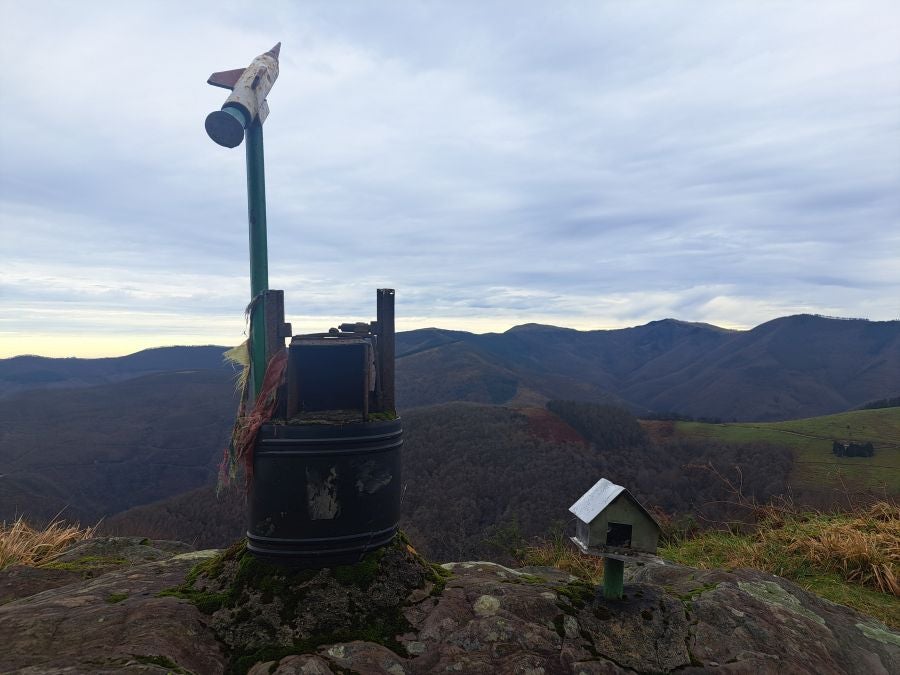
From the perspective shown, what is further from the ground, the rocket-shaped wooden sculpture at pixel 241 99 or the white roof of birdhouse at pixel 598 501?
the rocket-shaped wooden sculpture at pixel 241 99

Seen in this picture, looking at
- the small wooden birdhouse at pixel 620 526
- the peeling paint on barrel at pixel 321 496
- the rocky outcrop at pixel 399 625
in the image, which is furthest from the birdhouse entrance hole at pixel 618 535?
the peeling paint on barrel at pixel 321 496

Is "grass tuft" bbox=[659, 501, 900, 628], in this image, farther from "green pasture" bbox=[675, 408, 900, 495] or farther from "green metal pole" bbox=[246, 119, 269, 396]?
"green pasture" bbox=[675, 408, 900, 495]

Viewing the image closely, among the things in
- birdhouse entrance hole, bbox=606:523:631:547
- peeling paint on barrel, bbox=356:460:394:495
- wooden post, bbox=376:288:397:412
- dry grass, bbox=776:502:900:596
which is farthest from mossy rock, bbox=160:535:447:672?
dry grass, bbox=776:502:900:596

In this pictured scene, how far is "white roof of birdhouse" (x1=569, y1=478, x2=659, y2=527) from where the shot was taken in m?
4.21

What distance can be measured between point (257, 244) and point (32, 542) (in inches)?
198

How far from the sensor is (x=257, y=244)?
205 inches

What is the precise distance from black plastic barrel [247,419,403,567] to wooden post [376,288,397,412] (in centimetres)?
72

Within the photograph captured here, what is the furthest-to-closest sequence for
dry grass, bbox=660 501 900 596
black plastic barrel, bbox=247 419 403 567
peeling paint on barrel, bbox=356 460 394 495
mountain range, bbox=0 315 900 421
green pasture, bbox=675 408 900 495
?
1. mountain range, bbox=0 315 900 421
2. green pasture, bbox=675 408 900 495
3. dry grass, bbox=660 501 900 596
4. peeling paint on barrel, bbox=356 460 394 495
5. black plastic barrel, bbox=247 419 403 567

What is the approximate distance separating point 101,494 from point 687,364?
532ft

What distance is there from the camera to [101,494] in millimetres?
70625

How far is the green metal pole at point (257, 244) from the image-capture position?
5027 millimetres

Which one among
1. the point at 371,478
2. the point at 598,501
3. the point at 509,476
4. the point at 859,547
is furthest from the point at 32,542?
the point at 509,476

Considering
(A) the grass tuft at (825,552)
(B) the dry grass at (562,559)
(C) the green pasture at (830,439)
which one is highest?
(A) the grass tuft at (825,552)

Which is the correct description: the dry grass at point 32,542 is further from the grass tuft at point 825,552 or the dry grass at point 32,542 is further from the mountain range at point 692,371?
the mountain range at point 692,371
